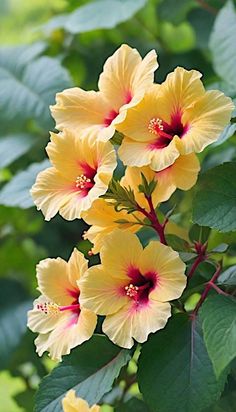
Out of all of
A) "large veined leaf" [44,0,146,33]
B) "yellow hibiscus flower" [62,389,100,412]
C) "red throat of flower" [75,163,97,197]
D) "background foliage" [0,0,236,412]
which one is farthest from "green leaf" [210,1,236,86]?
"yellow hibiscus flower" [62,389,100,412]

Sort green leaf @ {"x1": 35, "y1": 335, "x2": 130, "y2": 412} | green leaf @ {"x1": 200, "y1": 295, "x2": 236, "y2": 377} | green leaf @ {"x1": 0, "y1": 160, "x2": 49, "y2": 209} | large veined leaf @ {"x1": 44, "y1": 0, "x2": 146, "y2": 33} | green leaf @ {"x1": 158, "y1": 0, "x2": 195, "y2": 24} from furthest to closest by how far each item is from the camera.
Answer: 1. green leaf @ {"x1": 158, "y1": 0, "x2": 195, "y2": 24}
2. large veined leaf @ {"x1": 44, "y1": 0, "x2": 146, "y2": 33}
3. green leaf @ {"x1": 0, "y1": 160, "x2": 49, "y2": 209}
4. green leaf @ {"x1": 35, "y1": 335, "x2": 130, "y2": 412}
5. green leaf @ {"x1": 200, "y1": 295, "x2": 236, "y2": 377}

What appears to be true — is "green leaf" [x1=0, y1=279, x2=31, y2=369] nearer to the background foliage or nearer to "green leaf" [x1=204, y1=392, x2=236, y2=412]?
the background foliage

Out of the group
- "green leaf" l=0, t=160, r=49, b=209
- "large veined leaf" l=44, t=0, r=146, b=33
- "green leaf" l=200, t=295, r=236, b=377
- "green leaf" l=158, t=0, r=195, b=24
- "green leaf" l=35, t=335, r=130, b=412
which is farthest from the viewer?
"green leaf" l=158, t=0, r=195, b=24

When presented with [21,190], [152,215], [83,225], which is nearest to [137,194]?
[152,215]

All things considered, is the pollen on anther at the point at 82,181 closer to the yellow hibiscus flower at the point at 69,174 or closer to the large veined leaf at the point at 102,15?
the yellow hibiscus flower at the point at 69,174

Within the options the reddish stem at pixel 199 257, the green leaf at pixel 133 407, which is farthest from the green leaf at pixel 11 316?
the reddish stem at pixel 199 257

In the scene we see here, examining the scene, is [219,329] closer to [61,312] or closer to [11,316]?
[61,312]

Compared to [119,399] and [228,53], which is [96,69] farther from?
[119,399]

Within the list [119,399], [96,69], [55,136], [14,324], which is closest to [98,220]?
[55,136]
